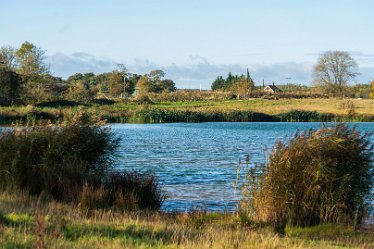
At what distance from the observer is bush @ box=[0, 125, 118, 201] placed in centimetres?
1517

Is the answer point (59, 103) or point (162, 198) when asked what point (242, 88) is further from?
point (162, 198)

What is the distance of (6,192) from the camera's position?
14250 mm

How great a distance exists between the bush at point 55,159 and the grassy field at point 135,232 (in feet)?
5.42

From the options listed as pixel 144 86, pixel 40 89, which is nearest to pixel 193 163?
pixel 40 89

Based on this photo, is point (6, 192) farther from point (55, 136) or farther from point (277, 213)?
point (277, 213)

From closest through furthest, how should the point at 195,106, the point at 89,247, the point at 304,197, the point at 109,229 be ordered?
the point at 89,247 → the point at 109,229 → the point at 304,197 → the point at 195,106

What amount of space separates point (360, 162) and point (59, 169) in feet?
24.9

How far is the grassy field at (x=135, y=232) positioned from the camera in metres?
8.37

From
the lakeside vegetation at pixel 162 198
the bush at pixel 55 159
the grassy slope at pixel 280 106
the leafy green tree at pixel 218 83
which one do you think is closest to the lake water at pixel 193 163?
the lakeside vegetation at pixel 162 198

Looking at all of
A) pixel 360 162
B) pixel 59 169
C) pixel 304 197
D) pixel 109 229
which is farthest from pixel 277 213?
pixel 59 169

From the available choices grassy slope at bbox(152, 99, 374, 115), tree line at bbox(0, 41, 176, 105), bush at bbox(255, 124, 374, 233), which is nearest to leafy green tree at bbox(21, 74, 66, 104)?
tree line at bbox(0, 41, 176, 105)

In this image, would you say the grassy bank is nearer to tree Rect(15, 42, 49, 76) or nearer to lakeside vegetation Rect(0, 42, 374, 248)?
tree Rect(15, 42, 49, 76)

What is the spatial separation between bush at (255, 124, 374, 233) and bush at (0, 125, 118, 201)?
15.3 feet

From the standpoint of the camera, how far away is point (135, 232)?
9836 mm
